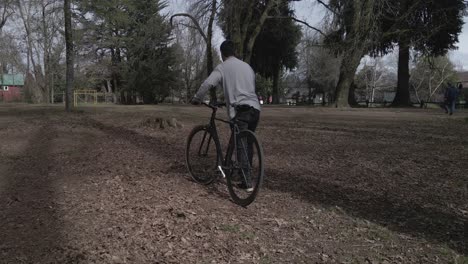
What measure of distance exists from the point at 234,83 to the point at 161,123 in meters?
7.00

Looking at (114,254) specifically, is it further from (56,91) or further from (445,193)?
(56,91)

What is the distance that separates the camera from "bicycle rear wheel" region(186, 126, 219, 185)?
556cm

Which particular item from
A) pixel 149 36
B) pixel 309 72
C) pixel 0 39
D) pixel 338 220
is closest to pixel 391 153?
pixel 338 220

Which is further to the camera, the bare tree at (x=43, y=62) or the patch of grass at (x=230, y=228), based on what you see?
the bare tree at (x=43, y=62)

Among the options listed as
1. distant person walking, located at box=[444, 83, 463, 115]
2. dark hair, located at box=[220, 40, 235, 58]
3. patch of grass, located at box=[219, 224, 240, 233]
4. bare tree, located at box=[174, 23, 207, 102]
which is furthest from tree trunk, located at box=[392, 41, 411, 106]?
patch of grass, located at box=[219, 224, 240, 233]

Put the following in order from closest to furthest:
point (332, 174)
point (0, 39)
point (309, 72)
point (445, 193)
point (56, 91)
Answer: point (445, 193)
point (332, 174)
point (0, 39)
point (56, 91)
point (309, 72)

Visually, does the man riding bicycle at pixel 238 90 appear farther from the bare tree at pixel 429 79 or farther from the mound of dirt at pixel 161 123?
the bare tree at pixel 429 79

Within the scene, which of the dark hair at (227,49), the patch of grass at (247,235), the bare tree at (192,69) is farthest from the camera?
the bare tree at (192,69)

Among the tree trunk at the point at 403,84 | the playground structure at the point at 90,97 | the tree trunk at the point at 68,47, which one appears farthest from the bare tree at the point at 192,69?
the tree trunk at the point at 68,47

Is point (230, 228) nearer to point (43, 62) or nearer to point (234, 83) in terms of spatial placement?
point (234, 83)

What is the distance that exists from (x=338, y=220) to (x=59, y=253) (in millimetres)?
2637

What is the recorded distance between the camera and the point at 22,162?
723cm

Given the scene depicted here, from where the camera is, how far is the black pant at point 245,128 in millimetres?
Answer: 4839

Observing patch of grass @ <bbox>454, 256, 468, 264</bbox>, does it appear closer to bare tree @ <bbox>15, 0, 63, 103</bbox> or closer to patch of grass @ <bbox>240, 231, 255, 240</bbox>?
patch of grass @ <bbox>240, 231, 255, 240</bbox>
